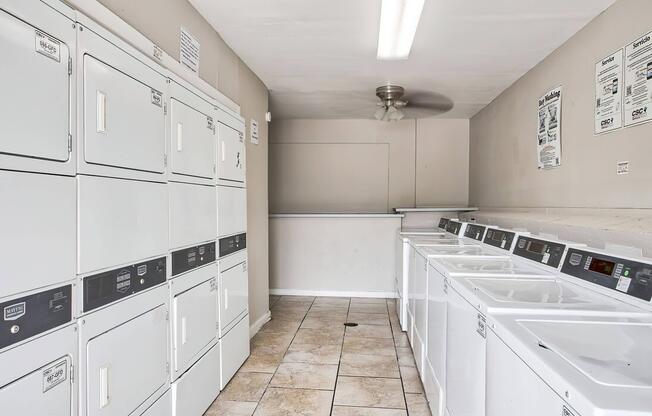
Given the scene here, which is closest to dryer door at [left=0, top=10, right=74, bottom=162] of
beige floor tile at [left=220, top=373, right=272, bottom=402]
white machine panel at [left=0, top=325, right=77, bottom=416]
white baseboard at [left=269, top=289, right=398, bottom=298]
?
white machine panel at [left=0, top=325, right=77, bottom=416]

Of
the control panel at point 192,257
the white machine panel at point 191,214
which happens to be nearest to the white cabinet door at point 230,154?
the white machine panel at point 191,214

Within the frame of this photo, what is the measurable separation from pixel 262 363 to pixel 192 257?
4.17 feet

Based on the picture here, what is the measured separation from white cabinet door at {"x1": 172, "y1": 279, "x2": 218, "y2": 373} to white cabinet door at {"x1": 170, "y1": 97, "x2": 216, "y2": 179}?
2.09 ft

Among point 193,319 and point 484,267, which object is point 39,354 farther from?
point 484,267

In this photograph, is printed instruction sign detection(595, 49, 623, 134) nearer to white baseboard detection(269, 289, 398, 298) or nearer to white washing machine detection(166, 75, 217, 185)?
white washing machine detection(166, 75, 217, 185)

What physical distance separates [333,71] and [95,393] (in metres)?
2.82

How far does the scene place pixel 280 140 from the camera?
5.44 m

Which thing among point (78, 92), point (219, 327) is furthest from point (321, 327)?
point (78, 92)

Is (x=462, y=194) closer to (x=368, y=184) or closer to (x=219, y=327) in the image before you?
(x=368, y=184)

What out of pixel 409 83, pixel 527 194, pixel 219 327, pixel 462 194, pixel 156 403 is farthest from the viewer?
pixel 462 194

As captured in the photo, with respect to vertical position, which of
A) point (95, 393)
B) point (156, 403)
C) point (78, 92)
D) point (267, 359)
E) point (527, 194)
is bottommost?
point (267, 359)

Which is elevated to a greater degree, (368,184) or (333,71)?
(333,71)

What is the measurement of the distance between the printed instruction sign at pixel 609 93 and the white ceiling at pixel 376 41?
319mm

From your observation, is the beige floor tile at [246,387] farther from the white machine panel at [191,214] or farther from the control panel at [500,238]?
the control panel at [500,238]
